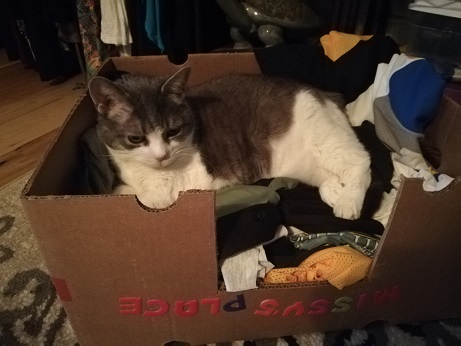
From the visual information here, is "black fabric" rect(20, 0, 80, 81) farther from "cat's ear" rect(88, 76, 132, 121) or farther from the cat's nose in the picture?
the cat's nose

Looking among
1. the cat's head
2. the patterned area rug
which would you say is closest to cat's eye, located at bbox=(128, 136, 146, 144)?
the cat's head

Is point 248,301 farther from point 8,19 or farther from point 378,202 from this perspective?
point 8,19

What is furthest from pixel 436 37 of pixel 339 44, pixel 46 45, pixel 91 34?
pixel 46 45

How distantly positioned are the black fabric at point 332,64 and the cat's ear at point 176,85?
0.44 m

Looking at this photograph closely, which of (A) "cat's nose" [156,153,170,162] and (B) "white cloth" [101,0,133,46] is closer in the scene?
(A) "cat's nose" [156,153,170,162]

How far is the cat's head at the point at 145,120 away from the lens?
0.97 m

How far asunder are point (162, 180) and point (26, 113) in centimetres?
149

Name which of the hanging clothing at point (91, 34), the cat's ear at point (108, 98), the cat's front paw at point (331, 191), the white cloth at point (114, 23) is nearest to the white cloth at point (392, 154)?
the cat's front paw at point (331, 191)

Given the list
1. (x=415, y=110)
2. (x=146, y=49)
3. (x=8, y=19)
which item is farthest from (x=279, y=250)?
(x=8, y=19)

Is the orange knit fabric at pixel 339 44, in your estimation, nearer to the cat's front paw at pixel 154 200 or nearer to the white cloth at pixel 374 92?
the white cloth at pixel 374 92

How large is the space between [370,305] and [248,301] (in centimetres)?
32

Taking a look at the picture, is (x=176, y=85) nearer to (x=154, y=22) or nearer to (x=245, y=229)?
(x=245, y=229)

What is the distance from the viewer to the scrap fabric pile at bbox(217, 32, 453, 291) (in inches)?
34.1

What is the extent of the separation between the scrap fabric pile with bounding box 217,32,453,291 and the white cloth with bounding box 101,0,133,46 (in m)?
0.64
